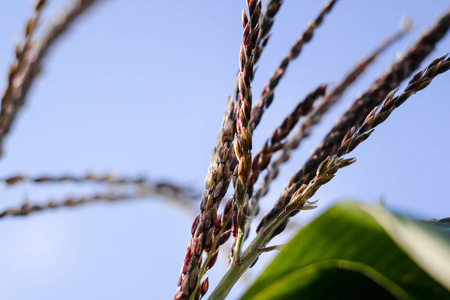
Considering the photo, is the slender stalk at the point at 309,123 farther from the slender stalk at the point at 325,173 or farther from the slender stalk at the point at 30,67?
the slender stalk at the point at 30,67

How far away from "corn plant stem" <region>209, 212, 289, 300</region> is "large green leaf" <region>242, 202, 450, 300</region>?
0.09 feet

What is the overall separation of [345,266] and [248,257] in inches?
4.8

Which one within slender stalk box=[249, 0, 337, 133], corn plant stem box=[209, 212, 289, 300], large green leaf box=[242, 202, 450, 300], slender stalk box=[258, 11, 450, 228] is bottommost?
large green leaf box=[242, 202, 450, 300]

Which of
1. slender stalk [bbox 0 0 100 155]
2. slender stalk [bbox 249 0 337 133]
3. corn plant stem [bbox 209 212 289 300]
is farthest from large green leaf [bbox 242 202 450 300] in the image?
slender stalk [bbox 0 0 100 155]

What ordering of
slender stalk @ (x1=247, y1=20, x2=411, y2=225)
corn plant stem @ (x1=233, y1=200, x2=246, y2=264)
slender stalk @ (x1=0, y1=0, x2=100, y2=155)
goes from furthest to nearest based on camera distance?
slender stalk @ (x1=247, y1=20, x2=411, y2=225)
corn plant stem @ (x1=233, y1=200, x2=246, y2=264)
slender stalk @ (x1=0, y1=0, x2=100, y2=155)

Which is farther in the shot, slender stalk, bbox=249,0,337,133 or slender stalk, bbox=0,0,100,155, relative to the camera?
slender stalk, bbox=249,0,337,133

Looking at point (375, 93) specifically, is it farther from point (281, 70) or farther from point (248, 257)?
point (248, 257)

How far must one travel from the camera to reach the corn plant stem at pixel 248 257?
1.81 ft

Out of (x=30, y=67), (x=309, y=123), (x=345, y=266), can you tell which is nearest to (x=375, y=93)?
(x=309, y=123)

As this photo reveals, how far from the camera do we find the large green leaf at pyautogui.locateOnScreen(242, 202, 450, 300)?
1.72 ft

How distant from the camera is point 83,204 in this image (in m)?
0.76

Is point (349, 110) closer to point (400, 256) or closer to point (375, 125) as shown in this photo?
point (375, 125)

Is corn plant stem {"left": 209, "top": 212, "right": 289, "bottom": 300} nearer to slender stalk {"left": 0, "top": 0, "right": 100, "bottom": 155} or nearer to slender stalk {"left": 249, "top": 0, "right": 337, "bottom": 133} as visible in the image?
slender stalk {"left": 249, "top": 0, "right": 337, "bottom": 133}

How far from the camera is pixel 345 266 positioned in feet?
1.83
